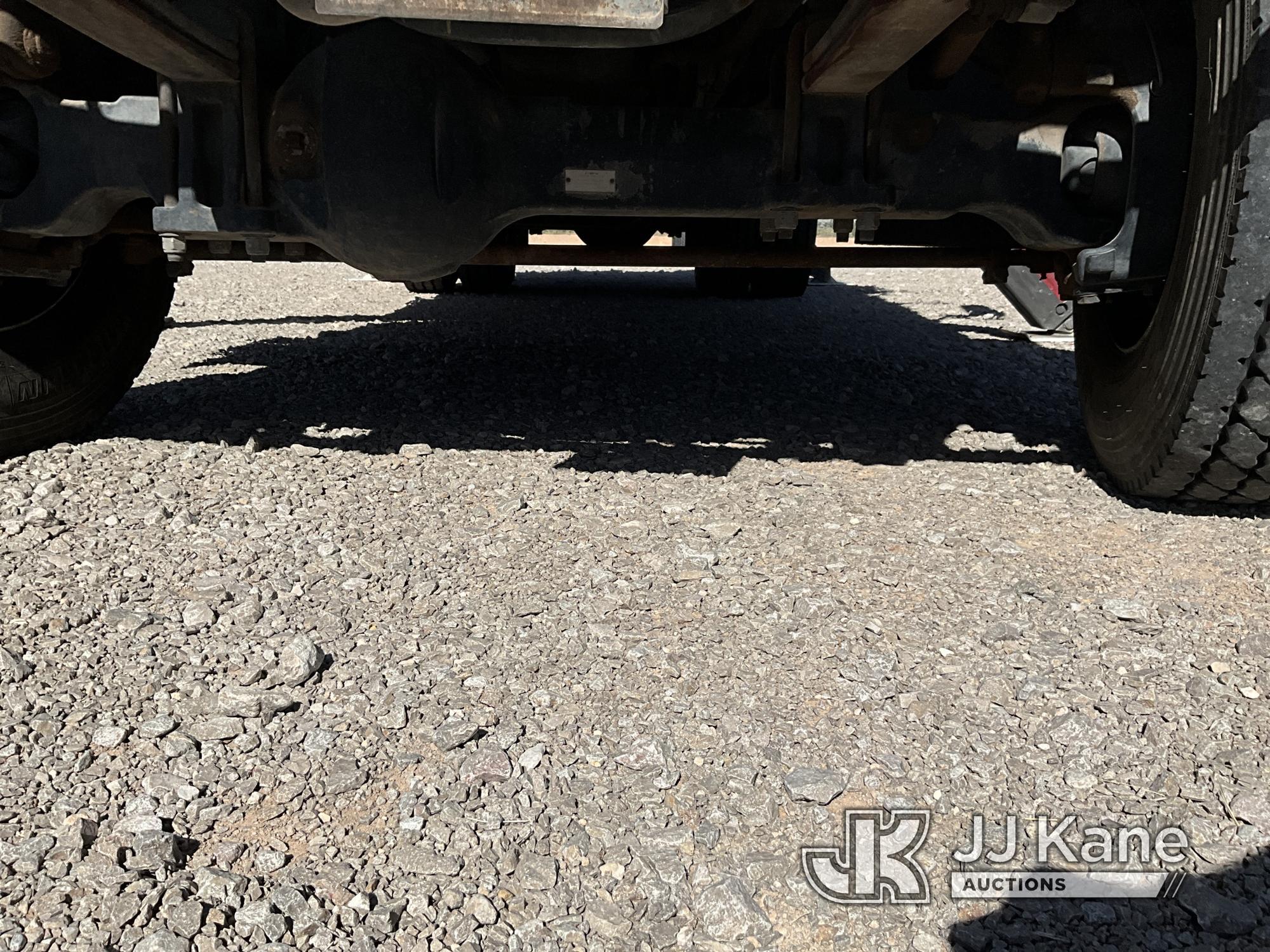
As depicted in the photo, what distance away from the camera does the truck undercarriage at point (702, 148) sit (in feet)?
6.82

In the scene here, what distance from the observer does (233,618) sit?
5.64ft

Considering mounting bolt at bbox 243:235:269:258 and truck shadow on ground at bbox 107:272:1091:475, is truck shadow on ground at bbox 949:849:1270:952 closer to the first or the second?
truck shadow on ground at bbox 107:272:1091:475

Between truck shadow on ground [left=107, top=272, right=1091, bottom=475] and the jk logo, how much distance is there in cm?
137

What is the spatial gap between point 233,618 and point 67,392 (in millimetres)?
1358

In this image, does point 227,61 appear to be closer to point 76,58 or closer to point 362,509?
point 76,58

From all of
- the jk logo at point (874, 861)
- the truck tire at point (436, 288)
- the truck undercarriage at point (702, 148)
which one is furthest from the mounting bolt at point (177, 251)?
the truck tire at point (436, 288)

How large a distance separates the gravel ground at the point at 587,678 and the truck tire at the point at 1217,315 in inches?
5.7

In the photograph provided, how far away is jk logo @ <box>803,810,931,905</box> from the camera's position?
3.76 ft

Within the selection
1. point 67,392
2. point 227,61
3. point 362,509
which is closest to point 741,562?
point 362,509

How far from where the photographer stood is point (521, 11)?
65.7 inches

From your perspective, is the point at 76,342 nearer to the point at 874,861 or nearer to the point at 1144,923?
the point at 874,861

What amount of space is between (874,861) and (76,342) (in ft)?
8.51

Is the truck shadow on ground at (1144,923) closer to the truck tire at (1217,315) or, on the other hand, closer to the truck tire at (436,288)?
the truck tire at (1217,315)

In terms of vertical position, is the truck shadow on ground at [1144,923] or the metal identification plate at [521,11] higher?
the metal identification plate at [521,11]
